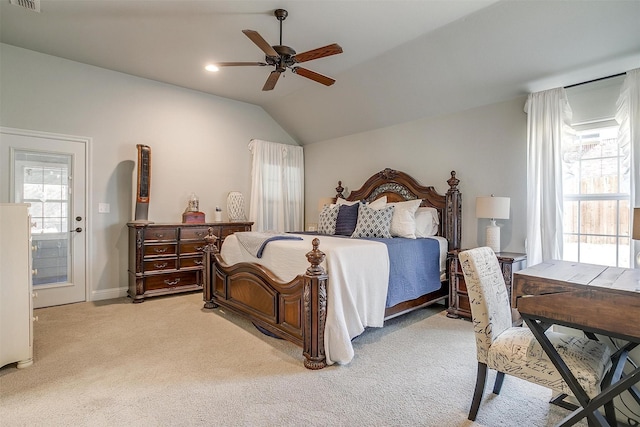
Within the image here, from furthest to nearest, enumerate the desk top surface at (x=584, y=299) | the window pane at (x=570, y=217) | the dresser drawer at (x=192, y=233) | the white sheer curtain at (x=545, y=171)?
the dresser drawer at (x=192, y=233) < the window pane at (x=570, y=217) < the white sheer curtain at (x=545, y=171) < the desk top surface at (x=584, y=299)

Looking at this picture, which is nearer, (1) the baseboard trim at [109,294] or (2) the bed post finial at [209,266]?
(2) the bed post finial at [209,266]

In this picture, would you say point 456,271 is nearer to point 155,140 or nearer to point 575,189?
point 575,189

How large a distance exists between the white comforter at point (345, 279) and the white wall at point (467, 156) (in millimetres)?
1707

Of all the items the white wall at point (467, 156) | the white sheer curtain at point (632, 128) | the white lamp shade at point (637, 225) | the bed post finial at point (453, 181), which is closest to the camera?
the white lamp shade at point (637, 225)

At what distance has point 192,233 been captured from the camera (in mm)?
4430

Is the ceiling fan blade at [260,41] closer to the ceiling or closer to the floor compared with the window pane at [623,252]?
closer to the ceiling

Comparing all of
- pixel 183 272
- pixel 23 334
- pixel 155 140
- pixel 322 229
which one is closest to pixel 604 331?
pixel 322 229

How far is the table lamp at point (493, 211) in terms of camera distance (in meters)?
3.37

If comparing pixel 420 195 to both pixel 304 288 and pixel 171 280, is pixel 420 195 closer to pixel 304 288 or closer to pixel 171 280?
pixel 304 288

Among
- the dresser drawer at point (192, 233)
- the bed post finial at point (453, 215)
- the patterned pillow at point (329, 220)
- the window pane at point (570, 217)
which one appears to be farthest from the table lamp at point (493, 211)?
the dresser drawer at point (192, 233)

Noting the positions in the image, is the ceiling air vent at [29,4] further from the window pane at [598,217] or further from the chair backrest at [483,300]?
the window pane at [598,217]

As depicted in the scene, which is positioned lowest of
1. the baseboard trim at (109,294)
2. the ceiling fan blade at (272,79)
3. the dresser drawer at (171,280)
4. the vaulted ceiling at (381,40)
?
the baseboard trim at (109,294)

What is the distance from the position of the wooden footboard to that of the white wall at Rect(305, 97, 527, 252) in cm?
247

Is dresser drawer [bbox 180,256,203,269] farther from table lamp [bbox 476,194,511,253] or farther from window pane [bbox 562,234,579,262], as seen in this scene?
A: window pane [bbox 562,234,579,262]
